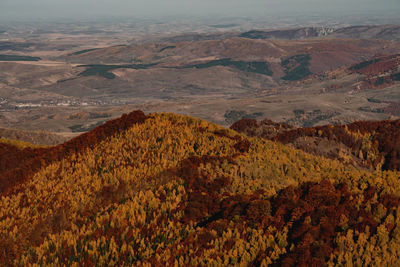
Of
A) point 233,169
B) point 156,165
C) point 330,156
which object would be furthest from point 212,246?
point 330,156

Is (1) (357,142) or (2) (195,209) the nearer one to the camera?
(2) (195,209)

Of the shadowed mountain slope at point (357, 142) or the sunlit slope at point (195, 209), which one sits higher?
the sunlit slope at point (195, 209)

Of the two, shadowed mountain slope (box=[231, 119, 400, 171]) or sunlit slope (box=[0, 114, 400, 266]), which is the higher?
sunlit slope (box=[0, 114, 400, 266])

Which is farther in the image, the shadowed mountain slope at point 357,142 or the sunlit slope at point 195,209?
the shadowed mountain slope at point 357,142

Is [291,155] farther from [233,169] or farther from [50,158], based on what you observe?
[50,158]

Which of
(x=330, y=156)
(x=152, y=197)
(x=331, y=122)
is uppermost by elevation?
(x=152, y=197)

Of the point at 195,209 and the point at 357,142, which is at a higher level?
the point at 195,209

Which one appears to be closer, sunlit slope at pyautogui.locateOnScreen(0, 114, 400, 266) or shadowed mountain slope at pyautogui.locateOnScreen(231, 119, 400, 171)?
sunlit slope at pyautogui.locateOnScreen(0, 114, 400, 266)

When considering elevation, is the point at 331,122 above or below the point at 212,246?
below
